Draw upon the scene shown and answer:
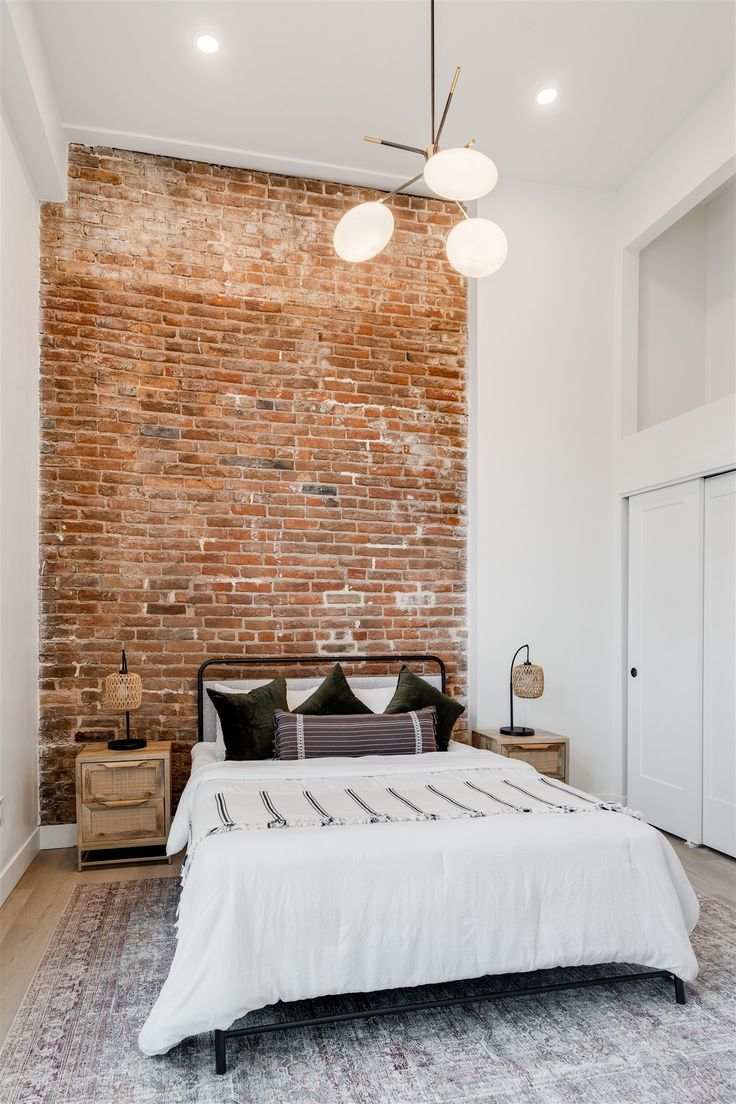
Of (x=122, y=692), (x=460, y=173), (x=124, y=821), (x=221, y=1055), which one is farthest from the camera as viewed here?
(x=122, y=692)

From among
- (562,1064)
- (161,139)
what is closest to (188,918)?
(562,1064)

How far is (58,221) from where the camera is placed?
14.3ft

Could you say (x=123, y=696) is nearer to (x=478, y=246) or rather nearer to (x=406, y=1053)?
(x=406, y=1053)

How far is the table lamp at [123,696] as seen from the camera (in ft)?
13.0

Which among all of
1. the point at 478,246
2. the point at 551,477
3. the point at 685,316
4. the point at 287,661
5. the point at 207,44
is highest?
the point at 207,44

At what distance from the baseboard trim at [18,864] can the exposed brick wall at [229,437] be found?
0.56ft

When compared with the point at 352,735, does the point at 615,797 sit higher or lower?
lower

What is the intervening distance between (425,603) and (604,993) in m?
2.57

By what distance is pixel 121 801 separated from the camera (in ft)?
12.6

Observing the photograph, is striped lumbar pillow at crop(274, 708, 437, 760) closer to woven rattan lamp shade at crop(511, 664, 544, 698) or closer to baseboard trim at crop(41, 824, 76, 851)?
woven rattan lamp shade at crop(511, 664, 544, 698)

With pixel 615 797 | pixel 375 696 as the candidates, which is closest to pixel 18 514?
pixel 375 696

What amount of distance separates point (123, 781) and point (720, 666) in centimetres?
320

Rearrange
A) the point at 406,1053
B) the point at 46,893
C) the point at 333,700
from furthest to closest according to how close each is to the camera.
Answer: the point at 333,700, the point at 46,893, the point at 406,1053

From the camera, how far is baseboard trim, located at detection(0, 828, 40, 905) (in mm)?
3408
